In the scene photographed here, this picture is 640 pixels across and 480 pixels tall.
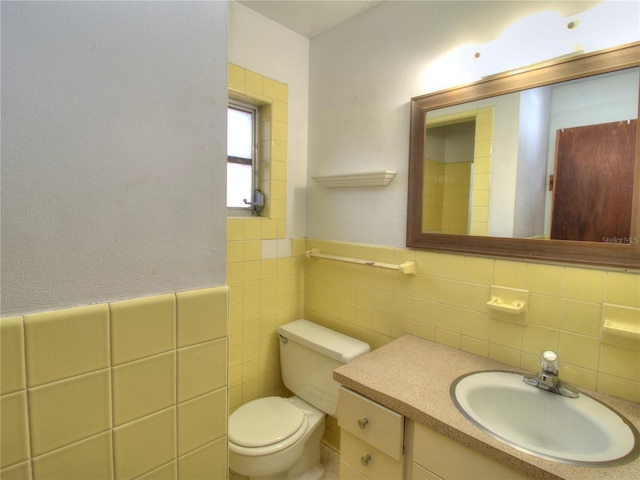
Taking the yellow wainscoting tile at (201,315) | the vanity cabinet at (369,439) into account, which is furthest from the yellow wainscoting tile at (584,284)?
A: the yellow wainscoting tile at (201,315)

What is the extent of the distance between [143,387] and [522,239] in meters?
1.24

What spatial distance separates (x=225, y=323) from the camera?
0.68m

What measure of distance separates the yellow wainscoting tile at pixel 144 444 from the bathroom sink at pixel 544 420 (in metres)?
0.78

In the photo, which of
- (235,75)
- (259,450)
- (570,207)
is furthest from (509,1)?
(259,450)

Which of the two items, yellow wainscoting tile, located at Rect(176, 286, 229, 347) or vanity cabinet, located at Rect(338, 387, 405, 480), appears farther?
vanity cabinet, located at Rect(338, 387, 405, 480)

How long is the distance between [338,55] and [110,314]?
178 centimetres

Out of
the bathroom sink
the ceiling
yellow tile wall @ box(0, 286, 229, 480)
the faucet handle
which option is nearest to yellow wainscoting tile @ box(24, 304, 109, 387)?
yellow tile wall @ box(0, 286, 229, 480)

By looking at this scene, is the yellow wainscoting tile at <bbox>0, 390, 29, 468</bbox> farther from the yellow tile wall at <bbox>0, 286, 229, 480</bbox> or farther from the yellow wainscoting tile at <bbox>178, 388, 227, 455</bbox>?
the yellow wainscoting tile at <bbox>178, 388, 227, 455</bbox>

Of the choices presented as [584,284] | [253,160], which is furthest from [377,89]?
[584,284]

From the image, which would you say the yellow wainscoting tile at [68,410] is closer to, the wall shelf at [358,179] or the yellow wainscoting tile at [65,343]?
the yellow wainscoting tile at [65,343]

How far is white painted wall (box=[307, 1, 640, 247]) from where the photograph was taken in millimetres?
1331

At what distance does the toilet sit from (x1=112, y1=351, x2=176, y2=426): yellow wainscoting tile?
0.97 m

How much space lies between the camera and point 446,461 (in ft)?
3.04

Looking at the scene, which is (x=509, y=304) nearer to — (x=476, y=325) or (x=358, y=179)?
(x=476, y=325)
